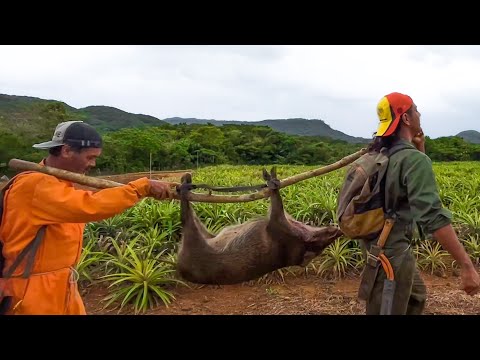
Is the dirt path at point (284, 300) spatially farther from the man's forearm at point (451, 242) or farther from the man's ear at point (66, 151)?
the man's ear at point (66, 151)

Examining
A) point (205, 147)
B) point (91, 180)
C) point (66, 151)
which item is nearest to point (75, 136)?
point (66, 151)

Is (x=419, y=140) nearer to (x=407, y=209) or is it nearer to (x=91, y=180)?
(x=407, y=209)

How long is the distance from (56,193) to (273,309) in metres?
3.60

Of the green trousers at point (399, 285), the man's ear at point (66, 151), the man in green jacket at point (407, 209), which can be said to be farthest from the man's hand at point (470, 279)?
the man's ear at point (66, 151)

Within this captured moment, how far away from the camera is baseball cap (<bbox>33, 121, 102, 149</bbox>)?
2.41m

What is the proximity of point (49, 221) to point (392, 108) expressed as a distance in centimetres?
214

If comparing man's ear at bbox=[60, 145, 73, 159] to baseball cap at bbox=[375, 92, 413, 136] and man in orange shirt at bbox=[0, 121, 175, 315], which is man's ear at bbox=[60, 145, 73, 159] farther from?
baseball cap at bbox=[375, 92, 413, 136]

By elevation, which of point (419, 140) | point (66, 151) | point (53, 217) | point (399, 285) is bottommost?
point (399, 285)

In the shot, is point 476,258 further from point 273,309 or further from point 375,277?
point 375,277

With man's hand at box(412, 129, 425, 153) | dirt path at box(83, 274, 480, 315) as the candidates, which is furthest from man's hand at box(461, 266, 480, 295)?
dirt path at box(83, 274, 480, 315)

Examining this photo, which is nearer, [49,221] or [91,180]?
[49,221]

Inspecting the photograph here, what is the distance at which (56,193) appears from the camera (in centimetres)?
225

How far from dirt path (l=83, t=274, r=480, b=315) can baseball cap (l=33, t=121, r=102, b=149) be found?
3.23 metres

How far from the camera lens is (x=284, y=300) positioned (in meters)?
5.44
